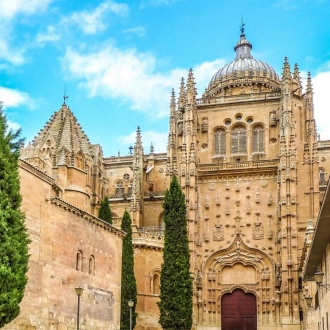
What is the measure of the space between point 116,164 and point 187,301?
91.0 feet

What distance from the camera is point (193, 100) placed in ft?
184

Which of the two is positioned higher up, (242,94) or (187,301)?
(242,94)

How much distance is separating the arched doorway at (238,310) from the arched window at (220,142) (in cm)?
1257

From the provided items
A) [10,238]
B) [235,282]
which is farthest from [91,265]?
[235,282]

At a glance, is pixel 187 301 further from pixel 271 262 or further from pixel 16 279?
pixel 16 279

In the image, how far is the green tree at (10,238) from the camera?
1881cm

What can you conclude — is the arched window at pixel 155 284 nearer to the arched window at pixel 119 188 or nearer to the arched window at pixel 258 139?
the arched window at pixel 258 139

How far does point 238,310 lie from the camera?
5162cm

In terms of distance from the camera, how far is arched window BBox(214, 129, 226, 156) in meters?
56.4

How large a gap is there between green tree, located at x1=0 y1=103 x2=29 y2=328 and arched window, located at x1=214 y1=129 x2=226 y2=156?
122 ft

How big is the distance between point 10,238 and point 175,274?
24.2m

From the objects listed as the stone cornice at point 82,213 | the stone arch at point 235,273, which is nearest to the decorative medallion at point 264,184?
the stone arch at point 235,273

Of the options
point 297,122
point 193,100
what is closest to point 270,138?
point 297,122

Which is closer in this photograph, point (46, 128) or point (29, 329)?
point (29, 329)
